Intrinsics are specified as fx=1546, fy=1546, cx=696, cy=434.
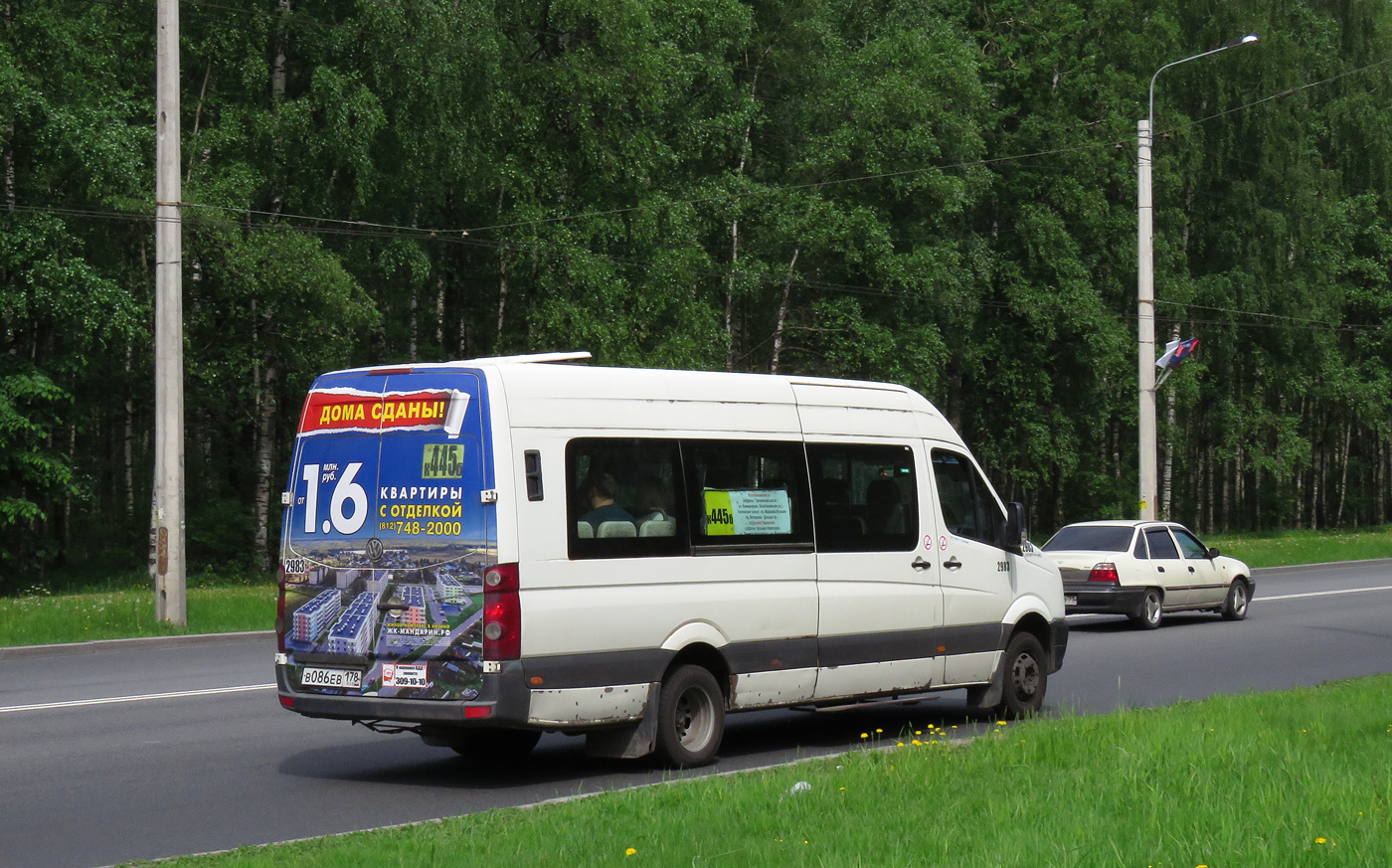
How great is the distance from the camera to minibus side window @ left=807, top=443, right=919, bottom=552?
10914 mm

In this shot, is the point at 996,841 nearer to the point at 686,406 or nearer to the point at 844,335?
the point at 686,406

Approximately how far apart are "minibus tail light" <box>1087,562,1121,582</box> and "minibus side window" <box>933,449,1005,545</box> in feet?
31.3

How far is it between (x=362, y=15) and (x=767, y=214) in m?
13.2

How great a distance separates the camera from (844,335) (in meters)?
41.9

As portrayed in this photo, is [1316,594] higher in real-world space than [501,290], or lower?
lower

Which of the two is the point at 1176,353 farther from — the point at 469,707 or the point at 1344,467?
the point at 1344,467

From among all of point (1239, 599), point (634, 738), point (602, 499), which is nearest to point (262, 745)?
point (634, 738)

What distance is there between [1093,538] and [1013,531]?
10.4m

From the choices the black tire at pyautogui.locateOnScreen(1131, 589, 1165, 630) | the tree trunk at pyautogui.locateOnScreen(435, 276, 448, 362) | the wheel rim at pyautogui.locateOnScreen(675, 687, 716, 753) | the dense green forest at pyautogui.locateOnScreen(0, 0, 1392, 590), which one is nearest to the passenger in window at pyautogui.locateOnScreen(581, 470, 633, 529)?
the wheel rim at pyautogui.locateOnScreen(675, 687, 716, 753)

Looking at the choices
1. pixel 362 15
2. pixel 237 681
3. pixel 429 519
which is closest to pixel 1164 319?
pixel 362 15

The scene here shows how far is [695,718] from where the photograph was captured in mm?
9891

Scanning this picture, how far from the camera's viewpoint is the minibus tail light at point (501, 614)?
8.82 m

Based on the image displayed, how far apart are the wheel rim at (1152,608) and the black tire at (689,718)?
12.8 metres

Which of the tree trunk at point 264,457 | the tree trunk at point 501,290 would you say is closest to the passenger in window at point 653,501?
the tree trunk at point 264,457
